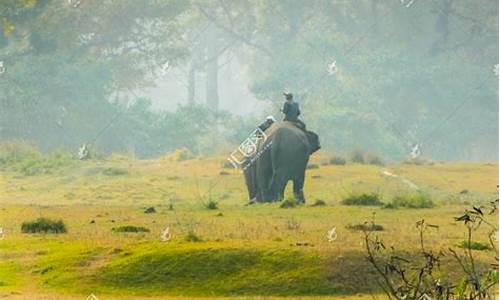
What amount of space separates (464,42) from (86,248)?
5725cm

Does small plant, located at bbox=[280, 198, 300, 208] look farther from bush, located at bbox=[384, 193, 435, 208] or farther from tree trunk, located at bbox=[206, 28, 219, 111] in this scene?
tree trunk, located at bbox=[206, 28, 219, 111]

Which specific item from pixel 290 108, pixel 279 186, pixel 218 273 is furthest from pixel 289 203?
pixel 218 273

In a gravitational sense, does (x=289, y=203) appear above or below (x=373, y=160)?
below

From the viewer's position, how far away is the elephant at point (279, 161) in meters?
35.2

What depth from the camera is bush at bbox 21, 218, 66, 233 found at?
28.0 meters

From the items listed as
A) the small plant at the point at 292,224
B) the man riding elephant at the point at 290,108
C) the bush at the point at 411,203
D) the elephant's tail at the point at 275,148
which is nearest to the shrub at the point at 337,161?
the man riding elephant at the point at 290,108

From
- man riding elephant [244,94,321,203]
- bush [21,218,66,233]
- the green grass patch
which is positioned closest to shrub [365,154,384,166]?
man riding elephant [244,94,321,203]

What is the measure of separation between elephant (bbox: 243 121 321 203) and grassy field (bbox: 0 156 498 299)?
1270 millimetres

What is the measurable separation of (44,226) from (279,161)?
8.92 metres

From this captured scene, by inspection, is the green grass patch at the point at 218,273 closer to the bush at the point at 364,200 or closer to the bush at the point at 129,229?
the bush at the point at 129,229

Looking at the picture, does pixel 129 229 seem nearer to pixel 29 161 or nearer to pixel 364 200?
pixel 364 200

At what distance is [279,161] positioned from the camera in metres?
35.5

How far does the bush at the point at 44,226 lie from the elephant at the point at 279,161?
26.3 feet

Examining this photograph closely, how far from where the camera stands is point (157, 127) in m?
72.9
